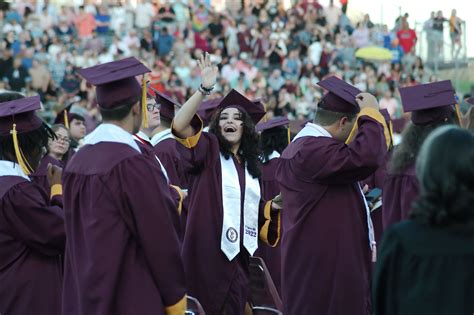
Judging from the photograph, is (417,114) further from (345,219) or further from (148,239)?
(148,239)

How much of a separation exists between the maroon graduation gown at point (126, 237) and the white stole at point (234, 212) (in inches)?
96.2

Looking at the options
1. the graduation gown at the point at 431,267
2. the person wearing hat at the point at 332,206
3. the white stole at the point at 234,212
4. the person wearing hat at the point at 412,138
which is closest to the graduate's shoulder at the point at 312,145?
the person wearing hat at the point at 332,206

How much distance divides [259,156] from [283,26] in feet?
68.5

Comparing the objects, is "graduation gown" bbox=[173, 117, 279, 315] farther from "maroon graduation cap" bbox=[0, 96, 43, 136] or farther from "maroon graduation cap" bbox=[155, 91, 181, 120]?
"maroon graduation cap" bbox=[155, 91, 181, 120]

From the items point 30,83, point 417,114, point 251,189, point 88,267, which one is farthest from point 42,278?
point 30,83

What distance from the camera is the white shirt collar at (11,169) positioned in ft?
21.9

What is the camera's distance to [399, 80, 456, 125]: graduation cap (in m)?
7.04

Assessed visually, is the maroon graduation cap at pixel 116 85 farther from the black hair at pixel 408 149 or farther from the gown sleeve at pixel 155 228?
the black hair at pixel 408 149

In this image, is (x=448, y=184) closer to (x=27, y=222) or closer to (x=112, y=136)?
(x=112, y=136)

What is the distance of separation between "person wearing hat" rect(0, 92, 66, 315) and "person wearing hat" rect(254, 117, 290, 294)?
387cm

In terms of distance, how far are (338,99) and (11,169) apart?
94.2 inches

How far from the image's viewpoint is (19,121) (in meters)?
6.95

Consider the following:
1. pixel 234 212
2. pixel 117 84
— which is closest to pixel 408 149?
pixel 234 212

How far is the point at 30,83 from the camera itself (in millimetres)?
22469
